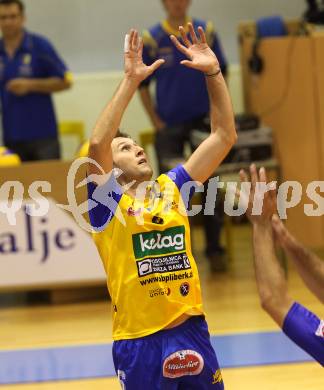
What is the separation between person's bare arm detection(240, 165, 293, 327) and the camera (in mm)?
2652

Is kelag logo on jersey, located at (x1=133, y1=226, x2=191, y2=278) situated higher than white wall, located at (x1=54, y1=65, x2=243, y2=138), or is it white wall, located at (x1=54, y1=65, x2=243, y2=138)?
kelag logo on jersey, located at (x1=133, y1=226, x2=191, y2=278)

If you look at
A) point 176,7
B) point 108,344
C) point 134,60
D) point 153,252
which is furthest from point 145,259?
point 176,7

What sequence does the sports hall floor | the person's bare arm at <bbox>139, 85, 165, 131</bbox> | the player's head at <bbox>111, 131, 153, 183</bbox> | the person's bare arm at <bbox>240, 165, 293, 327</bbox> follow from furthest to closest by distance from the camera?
the person's bare arm at <bbox>139, 85, 165, 131</bbox>, the sports hall floor, the player's head at <bbox>111, 131, 153, 183</bbox>, the person's bare arm at <bbox>240, 165, 293, 327</bbox>

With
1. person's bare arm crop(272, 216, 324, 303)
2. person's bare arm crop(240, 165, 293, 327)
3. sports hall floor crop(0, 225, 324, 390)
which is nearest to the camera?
person's bare arm crop(240, 165, 293, 327)

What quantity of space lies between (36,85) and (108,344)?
8.26 feet

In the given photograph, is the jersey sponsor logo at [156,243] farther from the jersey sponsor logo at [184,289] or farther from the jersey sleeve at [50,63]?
the jersey sleeve at [50,63]

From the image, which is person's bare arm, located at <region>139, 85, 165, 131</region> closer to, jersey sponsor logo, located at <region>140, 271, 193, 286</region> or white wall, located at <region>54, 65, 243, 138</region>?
white wall, located at <region>54, 65, 243, 138</region>

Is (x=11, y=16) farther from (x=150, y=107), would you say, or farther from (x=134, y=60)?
(x=134, y=60)

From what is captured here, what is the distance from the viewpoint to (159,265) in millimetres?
3488

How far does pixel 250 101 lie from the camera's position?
27.2ft

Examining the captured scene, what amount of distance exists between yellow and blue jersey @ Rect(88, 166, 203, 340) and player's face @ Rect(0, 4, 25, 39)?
4.28 meters

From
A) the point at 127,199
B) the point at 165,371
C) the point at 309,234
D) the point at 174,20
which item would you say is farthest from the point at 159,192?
the point at 309,234

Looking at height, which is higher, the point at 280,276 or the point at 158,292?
the point at 280,276

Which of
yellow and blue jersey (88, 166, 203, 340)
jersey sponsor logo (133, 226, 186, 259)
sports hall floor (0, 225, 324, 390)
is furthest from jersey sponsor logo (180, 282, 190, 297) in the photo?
sports hall floor (0, 225, 324, 390)
